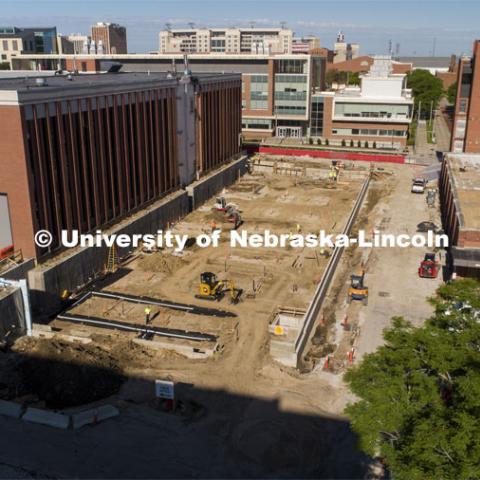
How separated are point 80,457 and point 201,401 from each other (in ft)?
21.5

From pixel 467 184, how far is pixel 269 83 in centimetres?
5323

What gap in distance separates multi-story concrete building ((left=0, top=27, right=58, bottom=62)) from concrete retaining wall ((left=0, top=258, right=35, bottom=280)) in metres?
153

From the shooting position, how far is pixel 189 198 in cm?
6091

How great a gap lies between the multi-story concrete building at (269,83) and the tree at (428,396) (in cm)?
8609

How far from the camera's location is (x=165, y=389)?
25938 millimetres

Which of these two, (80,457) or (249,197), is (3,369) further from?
(249,197)

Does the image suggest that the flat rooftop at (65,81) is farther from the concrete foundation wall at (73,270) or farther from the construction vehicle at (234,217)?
the construction vehicle at (234,217)

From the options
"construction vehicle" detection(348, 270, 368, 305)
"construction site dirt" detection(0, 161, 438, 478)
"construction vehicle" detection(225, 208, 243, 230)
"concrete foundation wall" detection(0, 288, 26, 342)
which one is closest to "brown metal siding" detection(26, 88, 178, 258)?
"concrete foundation wall" detection(0, 288, 26, 342)

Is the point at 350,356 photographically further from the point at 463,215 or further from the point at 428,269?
the point at 463,215

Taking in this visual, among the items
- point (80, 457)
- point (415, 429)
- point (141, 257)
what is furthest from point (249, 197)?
point (415, 429)

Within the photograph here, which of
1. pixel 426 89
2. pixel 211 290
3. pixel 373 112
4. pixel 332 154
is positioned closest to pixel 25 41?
pixel 426 89

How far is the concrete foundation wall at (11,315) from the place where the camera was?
32.1 meters

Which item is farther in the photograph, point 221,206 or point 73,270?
point 221,206

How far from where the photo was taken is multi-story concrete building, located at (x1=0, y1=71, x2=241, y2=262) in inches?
1410
